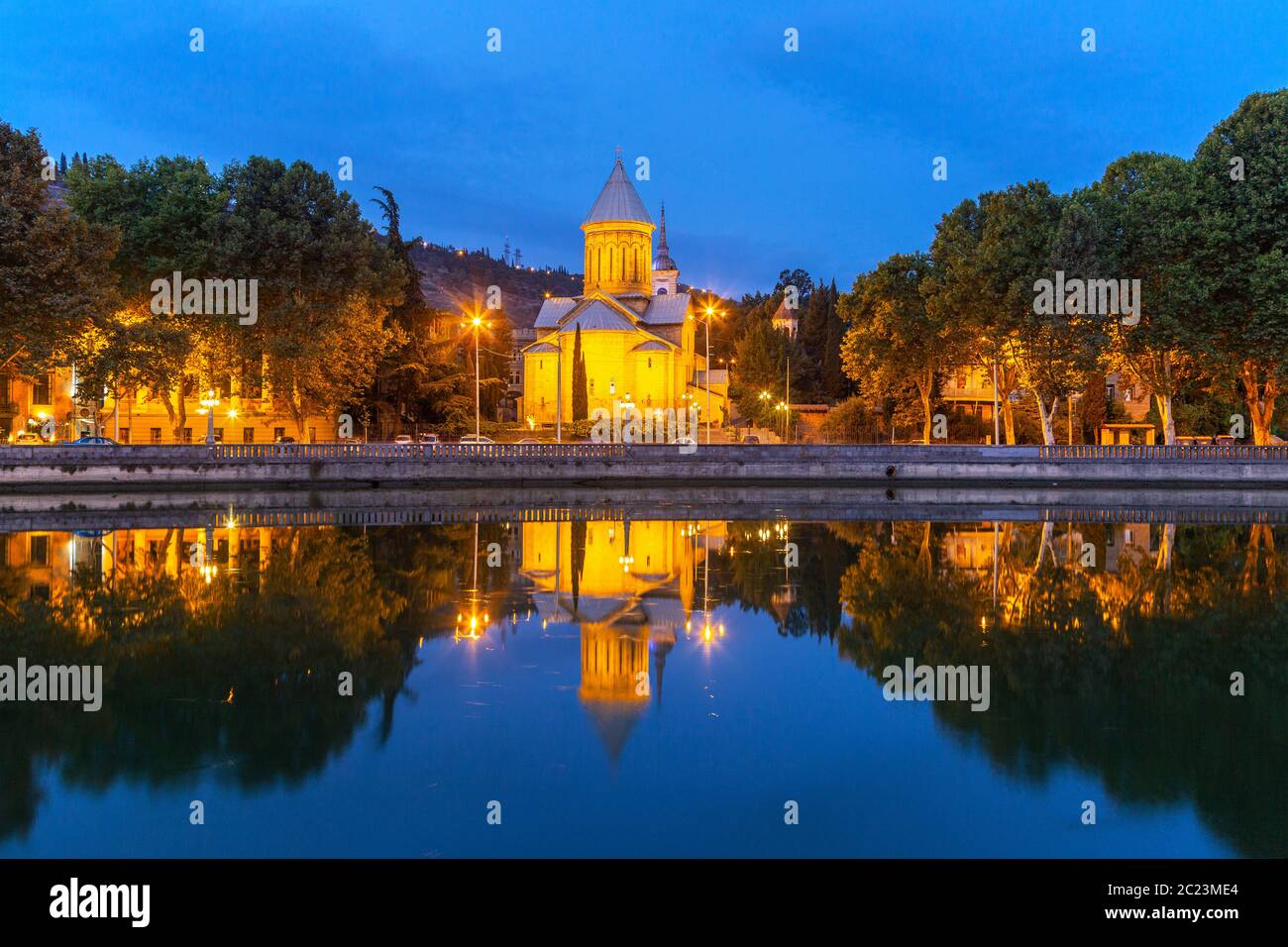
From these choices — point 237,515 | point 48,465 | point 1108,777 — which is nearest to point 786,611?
point 1108,777

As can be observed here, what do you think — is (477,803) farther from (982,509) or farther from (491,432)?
(491,432)

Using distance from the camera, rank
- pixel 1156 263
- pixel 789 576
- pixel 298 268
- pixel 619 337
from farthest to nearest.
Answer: pixel 619 337
pixel 298 268
pixel 1156 263
pixel 789 576

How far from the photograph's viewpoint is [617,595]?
17.1 meters

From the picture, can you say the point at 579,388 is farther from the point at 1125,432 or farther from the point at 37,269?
the point at 37,269

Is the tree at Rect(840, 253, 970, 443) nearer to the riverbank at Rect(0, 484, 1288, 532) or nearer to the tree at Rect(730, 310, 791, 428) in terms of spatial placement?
the riverbank at Rect(0, 484, 1288, 532)

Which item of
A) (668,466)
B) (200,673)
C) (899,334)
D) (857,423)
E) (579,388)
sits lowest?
(200,673)

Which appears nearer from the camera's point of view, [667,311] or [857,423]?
[857,423]

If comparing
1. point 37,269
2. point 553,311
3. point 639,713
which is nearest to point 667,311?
point 553,311

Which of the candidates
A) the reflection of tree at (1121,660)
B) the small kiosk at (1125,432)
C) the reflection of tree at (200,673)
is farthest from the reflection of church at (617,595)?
the small kiosk at (1125,432)

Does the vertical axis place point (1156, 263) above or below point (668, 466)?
above

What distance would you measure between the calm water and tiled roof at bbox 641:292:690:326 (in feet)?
213

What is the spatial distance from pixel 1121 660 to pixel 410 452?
33.2 m

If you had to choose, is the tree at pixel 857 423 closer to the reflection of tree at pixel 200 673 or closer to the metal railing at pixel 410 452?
the metal railing at pixel 410 452

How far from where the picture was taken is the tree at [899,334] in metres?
52.8
